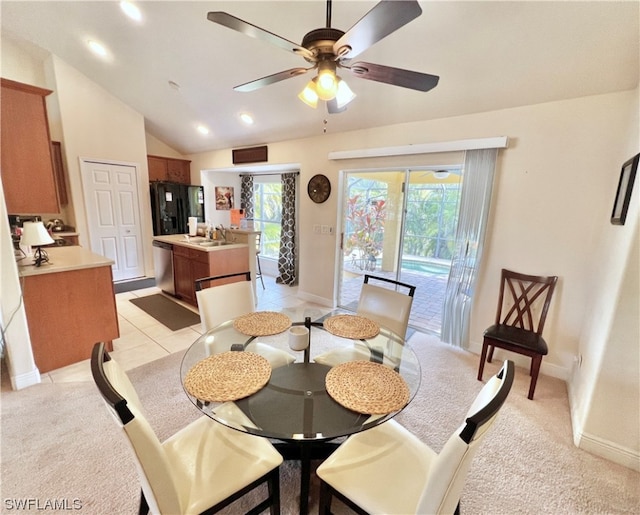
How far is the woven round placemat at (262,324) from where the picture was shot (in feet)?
5.94

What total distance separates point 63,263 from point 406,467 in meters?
3.13

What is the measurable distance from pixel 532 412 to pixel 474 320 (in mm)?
968

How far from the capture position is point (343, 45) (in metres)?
1.29

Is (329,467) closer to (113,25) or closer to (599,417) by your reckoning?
(599,417)

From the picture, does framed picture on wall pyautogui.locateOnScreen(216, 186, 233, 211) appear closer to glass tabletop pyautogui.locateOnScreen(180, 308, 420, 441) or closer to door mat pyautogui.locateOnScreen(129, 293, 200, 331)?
door mat pyautogui.locateOnScreen(129, 293, 200, 331)

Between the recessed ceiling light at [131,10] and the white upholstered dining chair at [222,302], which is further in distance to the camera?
the recessed ceiling light at [131,10]

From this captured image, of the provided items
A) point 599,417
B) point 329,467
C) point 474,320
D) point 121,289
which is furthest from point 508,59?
point 121,289

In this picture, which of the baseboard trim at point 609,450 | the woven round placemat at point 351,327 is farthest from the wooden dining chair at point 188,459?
the baseboard trim at point 609,450

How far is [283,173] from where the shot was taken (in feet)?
16.8

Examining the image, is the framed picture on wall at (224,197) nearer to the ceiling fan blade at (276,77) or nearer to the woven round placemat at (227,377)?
the ceiling fan blade at (276,77)

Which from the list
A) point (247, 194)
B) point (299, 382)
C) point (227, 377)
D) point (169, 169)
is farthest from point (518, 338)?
point (169, 169)

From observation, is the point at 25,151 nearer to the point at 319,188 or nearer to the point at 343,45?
the point at 343,45

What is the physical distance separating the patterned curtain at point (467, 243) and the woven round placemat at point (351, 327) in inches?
59.0

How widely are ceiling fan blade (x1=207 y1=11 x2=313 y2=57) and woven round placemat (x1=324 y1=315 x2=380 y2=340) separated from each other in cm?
158
